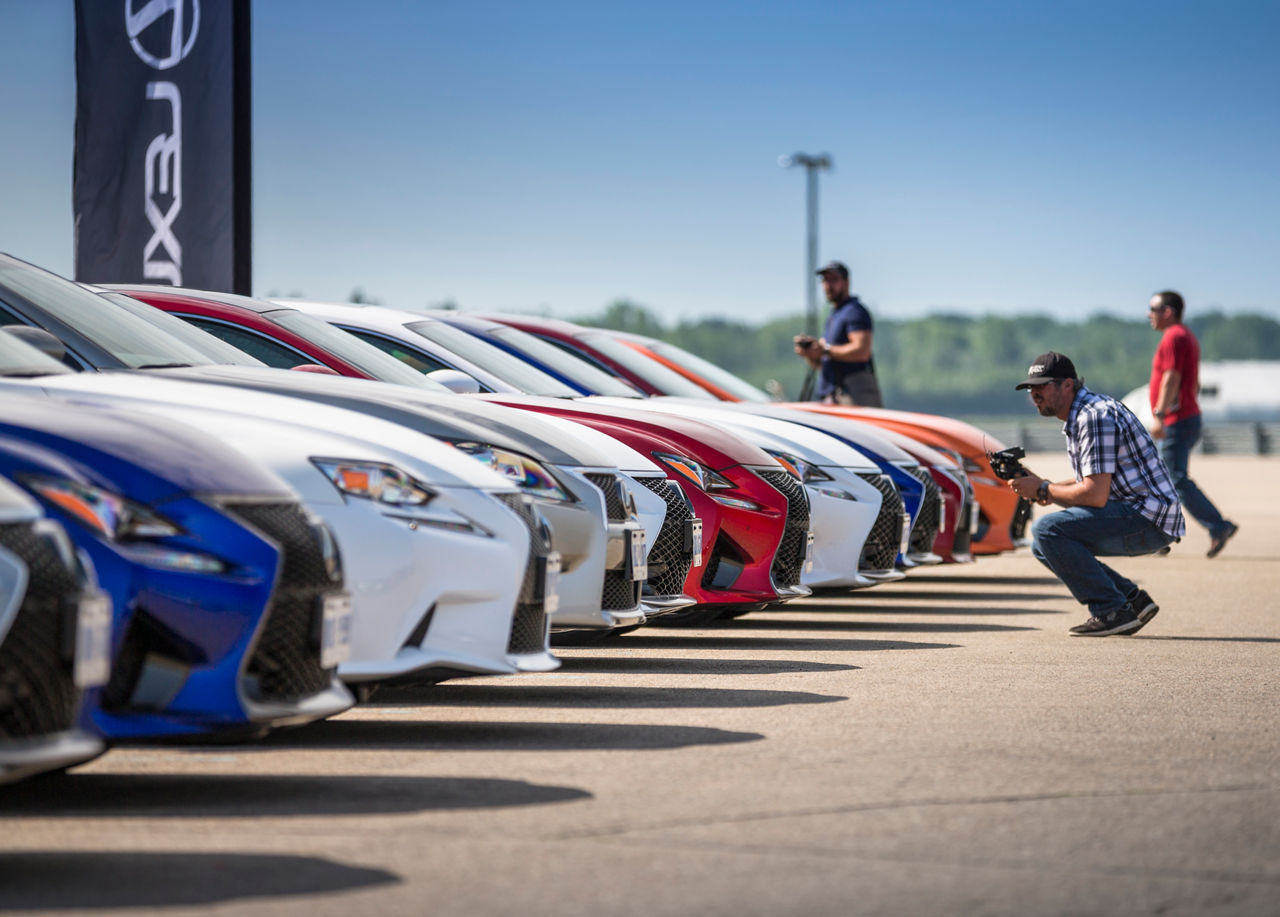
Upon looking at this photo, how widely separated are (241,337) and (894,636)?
3364 mm

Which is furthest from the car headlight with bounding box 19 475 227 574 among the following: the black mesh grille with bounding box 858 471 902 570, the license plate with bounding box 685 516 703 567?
the black mesh grille with bounding box 858 471 902 570

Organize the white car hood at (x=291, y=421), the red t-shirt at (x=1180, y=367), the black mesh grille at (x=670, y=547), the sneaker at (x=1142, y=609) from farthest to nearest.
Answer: the red t-shirt at (x=1180, y=367) < the sneaker at (x=1142, y=609) < the black mesh grille at (x=670, y=547) < the white car hood at (x=291, y=421)

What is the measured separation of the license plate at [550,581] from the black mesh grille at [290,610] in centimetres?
114

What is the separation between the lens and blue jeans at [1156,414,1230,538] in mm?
13547

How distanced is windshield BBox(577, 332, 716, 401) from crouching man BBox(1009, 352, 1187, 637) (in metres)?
3.06

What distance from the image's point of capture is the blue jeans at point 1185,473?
13.5 meters

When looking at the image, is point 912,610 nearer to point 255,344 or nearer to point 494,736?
point 255,344

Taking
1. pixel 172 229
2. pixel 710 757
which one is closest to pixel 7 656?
pixel 710 757

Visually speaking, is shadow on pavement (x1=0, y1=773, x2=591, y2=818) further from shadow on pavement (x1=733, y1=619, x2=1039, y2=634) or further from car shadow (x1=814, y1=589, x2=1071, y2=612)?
car shadow (x1=814, y1=589, x2=1071, y2=612)

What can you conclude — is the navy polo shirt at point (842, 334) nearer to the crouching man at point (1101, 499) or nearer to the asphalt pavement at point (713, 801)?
the crouching man at point (1101, 499)

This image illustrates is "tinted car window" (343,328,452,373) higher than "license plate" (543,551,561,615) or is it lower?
higher

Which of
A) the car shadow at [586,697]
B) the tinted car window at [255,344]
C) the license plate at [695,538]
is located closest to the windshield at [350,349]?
the tinted car window at [255,344]

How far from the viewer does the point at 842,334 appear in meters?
13.6

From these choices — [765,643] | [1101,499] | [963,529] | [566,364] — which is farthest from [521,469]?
[963,529]
